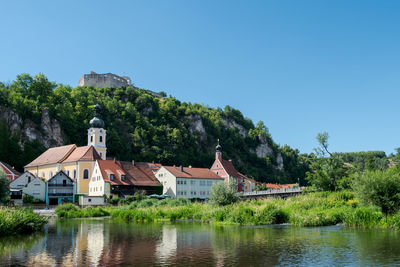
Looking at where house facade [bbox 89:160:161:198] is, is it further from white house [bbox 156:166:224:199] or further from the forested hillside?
the forested hillside

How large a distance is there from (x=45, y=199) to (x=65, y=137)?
37.4 m

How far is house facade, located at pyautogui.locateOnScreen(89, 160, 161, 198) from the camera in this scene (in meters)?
73.6

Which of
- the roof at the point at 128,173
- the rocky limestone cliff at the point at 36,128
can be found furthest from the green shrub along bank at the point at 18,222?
the rocky limestone cliff at the point at 36,128

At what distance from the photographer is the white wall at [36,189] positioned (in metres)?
71.6

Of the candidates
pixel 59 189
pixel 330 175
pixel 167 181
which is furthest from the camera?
pixel 167 181

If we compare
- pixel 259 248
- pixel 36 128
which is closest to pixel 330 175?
pixel 259 248

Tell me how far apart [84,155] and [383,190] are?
66.1 metres

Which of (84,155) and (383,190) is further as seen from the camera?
(84,155)

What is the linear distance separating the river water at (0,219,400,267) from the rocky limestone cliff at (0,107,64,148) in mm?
77407

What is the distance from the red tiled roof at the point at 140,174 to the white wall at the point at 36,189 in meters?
15.5

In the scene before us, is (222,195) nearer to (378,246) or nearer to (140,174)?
(378,246)

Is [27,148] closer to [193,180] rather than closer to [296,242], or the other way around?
[193,180]

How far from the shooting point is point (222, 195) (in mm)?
42812

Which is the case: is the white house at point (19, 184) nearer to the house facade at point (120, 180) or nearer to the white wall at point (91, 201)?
the house facade at point (120, 180)
